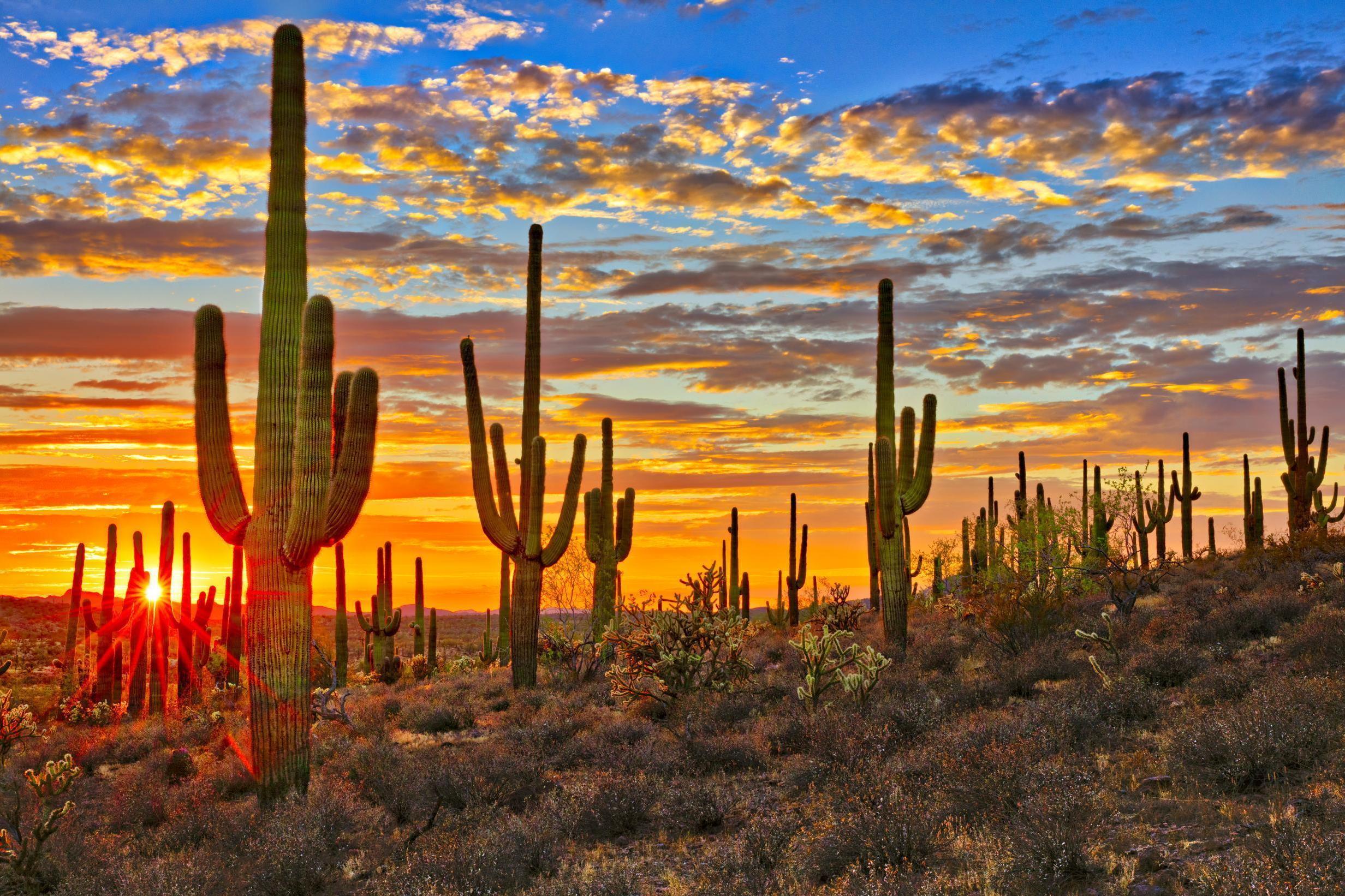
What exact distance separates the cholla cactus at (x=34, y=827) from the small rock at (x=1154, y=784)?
1071 cm

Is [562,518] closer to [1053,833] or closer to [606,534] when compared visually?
[606,534]

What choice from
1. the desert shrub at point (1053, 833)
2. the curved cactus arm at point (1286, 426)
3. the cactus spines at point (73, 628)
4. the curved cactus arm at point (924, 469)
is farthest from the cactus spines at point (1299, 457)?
the cactus spines at point (73, 628)

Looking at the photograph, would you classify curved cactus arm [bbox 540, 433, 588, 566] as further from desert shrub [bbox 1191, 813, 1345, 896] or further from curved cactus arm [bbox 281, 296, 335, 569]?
desert shrub [bbox 1191, 813, 1345, 896]

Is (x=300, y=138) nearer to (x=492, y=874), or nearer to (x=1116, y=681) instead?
(x=492, y=874)

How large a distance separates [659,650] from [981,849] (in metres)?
8.81

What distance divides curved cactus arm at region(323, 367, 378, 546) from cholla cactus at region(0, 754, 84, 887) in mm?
3840

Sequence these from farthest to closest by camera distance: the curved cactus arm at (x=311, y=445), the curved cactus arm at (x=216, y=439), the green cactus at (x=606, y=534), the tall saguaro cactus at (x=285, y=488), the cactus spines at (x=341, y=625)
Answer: the cactus spines at (x=341, y=625) → the green cactus at (x=606, y=534) → the curved cactus arm at (x=216, y=439) → the tall saguaro cactus at (x=285, y=488) → the curved cactus arm at (x=311, y=445)

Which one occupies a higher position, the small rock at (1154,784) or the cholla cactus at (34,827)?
the small rock at (1154,784)

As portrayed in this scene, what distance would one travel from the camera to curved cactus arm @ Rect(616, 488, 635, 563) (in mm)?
25328

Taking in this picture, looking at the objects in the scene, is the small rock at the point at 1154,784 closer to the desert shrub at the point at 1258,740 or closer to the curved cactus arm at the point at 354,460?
the desert shrub at the point at 1258,740

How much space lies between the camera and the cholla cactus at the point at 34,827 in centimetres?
952

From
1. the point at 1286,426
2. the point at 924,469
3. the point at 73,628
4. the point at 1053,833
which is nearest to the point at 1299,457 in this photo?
the point at 1286,426

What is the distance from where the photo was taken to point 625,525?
25.4 meters

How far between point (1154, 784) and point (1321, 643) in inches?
255
